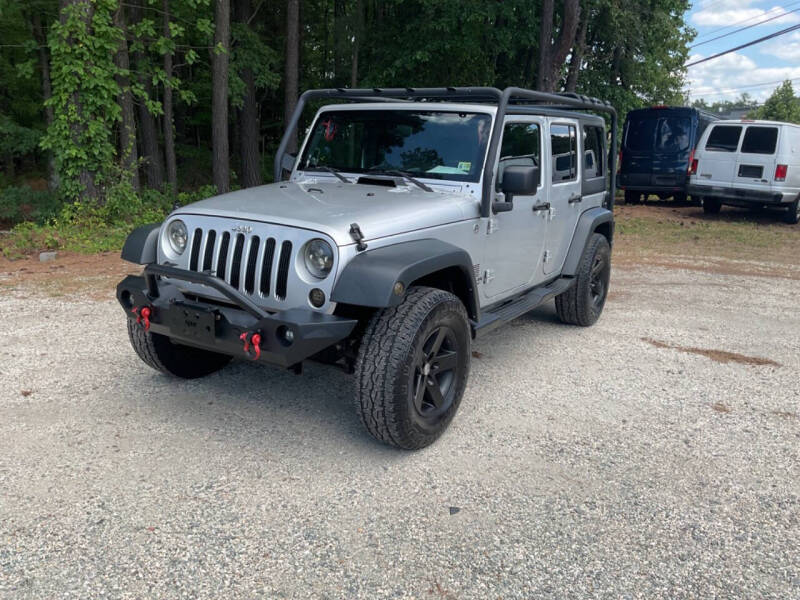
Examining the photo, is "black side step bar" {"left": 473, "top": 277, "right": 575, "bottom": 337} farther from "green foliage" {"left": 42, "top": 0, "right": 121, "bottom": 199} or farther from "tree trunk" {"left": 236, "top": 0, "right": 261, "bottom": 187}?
"tree trunk" {"left": 236, "top": 0, "right": 261, "bottom": 187}

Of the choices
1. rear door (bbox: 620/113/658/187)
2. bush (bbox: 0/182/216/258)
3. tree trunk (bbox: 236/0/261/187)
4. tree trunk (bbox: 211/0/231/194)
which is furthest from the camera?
tree trunk (bbox: 236/0/261/187)

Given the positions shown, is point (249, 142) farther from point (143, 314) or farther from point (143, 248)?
point (143, 314)

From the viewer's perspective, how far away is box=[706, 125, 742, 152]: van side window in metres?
14.4

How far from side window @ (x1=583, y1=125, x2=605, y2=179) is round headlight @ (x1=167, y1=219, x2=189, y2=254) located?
3.76m

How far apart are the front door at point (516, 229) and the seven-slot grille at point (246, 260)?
1552mm

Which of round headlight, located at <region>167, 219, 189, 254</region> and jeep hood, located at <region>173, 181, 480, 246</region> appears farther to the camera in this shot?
round headlight, located at <region>167, 219, 189, 254</region>

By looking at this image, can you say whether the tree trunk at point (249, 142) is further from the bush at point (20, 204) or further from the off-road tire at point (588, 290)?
the off-road tire at point (588, 290)

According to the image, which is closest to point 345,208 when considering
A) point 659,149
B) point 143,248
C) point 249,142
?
point 143,248

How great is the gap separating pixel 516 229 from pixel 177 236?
2.36 meters

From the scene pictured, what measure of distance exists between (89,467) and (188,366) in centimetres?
122

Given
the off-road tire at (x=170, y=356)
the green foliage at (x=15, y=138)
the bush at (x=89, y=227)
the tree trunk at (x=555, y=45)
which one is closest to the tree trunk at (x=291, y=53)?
the bush at (x=89, y=227)

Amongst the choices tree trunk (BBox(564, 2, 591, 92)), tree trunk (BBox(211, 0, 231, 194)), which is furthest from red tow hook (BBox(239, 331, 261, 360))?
tree trunk (BBox(564, 2, 591, 92))

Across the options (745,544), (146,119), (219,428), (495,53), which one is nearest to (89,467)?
(219,428)

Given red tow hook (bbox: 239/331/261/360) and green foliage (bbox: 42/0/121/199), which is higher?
green foliage (bbox: 42/0/121/199)
